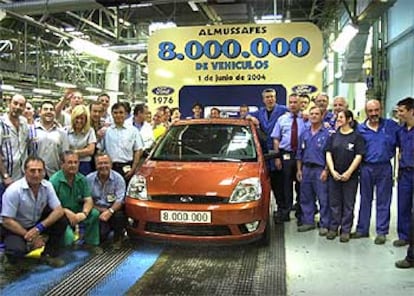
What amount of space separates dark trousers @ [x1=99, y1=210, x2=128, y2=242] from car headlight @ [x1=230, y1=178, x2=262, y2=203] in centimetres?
116

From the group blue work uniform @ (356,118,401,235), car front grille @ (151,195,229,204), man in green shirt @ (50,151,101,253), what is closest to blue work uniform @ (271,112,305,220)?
blue work uniform @ (356,118,401,235)

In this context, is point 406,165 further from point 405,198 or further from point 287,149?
point 287,149

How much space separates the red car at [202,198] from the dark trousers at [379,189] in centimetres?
105

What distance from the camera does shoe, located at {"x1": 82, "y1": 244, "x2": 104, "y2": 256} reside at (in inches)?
180

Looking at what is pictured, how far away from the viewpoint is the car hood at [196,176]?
172 inches

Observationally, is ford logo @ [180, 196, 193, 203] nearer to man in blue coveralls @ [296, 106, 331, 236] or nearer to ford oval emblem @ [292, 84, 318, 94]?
man in blue coveralls @ [296, 106, 331, 236]

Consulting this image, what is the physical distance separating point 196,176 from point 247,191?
1.69 ft

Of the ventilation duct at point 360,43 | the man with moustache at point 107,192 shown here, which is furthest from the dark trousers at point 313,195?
the ventilation duct at point 360,43

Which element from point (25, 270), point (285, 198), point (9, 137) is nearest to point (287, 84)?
point (285, 198)

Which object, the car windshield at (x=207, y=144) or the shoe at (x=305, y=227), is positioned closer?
the car windshield at (x=207, y=144)

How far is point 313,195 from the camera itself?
5.38 m

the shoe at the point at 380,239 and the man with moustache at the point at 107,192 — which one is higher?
the man with moustache at the point at 107,192

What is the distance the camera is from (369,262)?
431cm

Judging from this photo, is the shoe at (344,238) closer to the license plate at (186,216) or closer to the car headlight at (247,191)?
the car headlight at (247,191)
